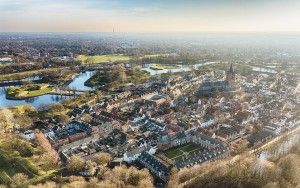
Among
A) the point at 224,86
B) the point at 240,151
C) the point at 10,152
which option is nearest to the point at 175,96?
the point at 224,86

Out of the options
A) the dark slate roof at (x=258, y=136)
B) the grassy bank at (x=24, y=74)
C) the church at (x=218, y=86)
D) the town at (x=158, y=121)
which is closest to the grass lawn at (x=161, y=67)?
the town at (x=158, y=121)

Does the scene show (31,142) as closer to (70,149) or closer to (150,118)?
(70,149)

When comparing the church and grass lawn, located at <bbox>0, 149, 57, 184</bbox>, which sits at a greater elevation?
the church

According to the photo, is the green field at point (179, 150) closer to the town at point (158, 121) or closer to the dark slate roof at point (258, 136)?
the town at point (158, 121)

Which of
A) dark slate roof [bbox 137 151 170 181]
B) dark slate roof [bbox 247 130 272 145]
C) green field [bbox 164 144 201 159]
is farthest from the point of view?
dark slate roof [bbox 247 130 272 145]

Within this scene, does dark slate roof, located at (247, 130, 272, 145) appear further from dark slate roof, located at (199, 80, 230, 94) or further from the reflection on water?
the reflection on water

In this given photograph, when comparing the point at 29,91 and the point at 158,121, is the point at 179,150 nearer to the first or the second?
the point at 158,121

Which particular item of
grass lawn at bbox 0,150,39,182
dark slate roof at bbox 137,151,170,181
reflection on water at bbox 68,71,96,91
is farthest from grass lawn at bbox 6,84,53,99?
dark slate roof at bbox 137,151,170,181

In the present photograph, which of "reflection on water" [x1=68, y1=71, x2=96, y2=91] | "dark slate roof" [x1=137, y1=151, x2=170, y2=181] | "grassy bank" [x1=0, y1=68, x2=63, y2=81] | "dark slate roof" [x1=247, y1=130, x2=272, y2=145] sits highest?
"dark slate roof" [x1=247, y1=130, x2=272, y2=145]

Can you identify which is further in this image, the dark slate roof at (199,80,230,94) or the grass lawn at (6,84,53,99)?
the grass lawn at (6,84,53,99)
